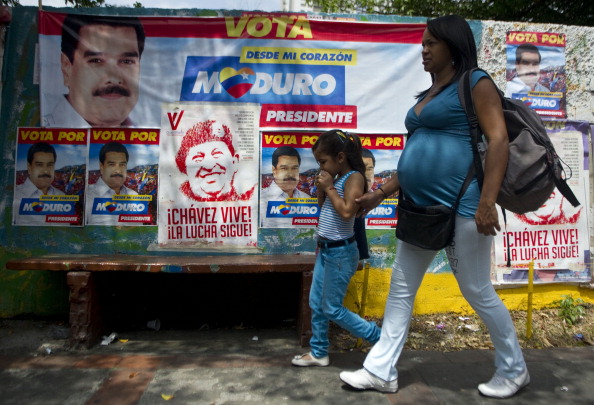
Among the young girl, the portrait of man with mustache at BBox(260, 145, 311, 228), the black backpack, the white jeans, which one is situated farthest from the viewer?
the portrait of man with mustache at BBox(260, 145, 311, 228)

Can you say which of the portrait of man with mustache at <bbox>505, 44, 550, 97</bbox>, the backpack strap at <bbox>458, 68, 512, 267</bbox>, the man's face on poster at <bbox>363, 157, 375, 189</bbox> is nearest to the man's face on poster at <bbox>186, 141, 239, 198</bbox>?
the man's face on poster at <bbox>363, 157, 375, 189</bbox>

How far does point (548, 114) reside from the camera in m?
4.44

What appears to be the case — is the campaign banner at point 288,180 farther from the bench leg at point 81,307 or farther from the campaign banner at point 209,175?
the bench leg at point 81,307

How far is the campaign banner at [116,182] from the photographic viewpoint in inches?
167

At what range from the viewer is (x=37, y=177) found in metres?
4.20

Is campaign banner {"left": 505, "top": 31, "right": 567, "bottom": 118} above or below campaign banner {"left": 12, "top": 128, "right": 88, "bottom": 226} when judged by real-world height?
above

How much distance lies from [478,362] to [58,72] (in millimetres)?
3954

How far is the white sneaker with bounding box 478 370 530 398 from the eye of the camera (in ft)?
8.98

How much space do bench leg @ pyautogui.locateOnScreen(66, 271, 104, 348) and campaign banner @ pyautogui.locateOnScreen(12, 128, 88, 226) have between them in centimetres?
79

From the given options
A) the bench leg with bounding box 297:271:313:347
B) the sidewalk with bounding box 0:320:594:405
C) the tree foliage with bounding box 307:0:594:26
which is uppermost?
the tree foliage with bounding box 307:0:594:26

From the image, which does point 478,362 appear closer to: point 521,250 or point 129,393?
point 521,250

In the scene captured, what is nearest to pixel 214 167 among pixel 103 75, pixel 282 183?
pixel 282 183

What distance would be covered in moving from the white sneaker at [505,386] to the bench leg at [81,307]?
2673 millimetres

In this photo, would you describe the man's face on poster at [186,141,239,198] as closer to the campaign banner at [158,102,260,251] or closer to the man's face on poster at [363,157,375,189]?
the campaign banner at [158,102,260,251]
